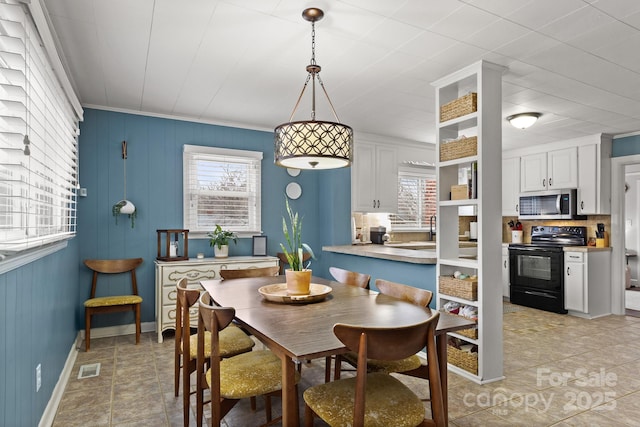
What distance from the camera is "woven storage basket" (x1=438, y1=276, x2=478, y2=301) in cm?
301

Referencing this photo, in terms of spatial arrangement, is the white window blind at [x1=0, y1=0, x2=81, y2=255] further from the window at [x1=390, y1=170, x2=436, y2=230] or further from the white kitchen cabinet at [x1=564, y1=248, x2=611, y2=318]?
the white kitchen cabinet at [x1=564, y1=248, x2=611, y2=318]

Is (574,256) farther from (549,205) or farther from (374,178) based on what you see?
(374,178)

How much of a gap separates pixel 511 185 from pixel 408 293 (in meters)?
4.75

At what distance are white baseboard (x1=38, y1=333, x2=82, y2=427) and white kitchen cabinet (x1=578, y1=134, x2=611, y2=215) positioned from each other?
6.17 metres

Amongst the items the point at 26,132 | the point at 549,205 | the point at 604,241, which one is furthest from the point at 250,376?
the point at 604,241

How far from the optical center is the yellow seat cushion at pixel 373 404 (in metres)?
1.53

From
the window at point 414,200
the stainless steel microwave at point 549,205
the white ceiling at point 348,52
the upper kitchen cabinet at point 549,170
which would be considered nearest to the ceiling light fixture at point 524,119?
the white ceiling at point 348,52

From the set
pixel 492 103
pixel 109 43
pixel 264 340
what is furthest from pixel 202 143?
pixel 264 340

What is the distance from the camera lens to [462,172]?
7.05 m

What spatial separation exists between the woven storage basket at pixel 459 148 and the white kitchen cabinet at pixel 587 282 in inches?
122

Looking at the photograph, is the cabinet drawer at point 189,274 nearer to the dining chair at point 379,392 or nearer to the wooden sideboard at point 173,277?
the wooden sideboard at point 173,277

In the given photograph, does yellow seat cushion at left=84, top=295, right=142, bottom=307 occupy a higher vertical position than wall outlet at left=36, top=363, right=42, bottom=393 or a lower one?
higher

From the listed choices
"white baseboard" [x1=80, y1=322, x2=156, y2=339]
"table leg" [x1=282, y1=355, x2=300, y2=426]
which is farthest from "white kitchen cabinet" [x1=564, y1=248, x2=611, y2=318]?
"white baseboard" [x1=80, y1=322, x2=156, y2=339]

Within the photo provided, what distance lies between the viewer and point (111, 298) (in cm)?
385
